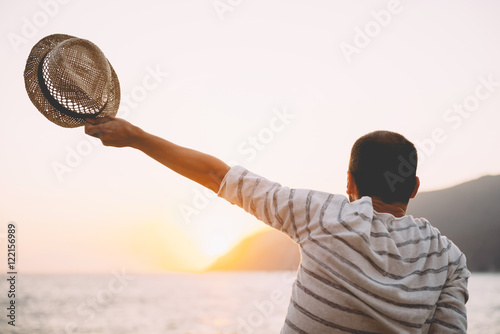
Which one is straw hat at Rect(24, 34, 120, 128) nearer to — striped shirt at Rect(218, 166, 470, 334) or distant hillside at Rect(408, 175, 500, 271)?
striped shirt at Rect(218, 166, 470, 334)

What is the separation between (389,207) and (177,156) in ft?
2.75

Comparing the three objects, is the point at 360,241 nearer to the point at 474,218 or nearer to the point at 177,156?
the point at 177,156

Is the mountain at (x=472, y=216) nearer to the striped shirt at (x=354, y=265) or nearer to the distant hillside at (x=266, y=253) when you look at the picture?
the distant hillside at (x=266, y=253)

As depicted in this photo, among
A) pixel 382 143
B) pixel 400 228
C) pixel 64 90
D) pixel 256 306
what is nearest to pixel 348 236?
pixel 400 228

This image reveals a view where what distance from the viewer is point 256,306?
43188 millimetres

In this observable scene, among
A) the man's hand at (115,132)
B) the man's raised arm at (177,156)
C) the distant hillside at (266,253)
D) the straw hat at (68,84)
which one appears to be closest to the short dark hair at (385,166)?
the man's raised arm at (177,156)

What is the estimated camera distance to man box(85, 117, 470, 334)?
1425 millimetres

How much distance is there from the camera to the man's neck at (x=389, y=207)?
1656 millimetres

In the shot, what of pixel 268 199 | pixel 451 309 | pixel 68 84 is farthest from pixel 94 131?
pixel 451 309

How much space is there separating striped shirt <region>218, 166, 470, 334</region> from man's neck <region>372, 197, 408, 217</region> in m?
0.07

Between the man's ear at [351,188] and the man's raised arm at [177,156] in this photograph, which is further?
the man's ear at [351,188]

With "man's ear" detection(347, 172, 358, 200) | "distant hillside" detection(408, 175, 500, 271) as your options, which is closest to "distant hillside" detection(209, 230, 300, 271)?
"distant hillside" detection(408, 175, 500, 271)

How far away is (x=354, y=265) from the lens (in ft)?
4.65

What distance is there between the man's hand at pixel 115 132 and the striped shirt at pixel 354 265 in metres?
0.43
